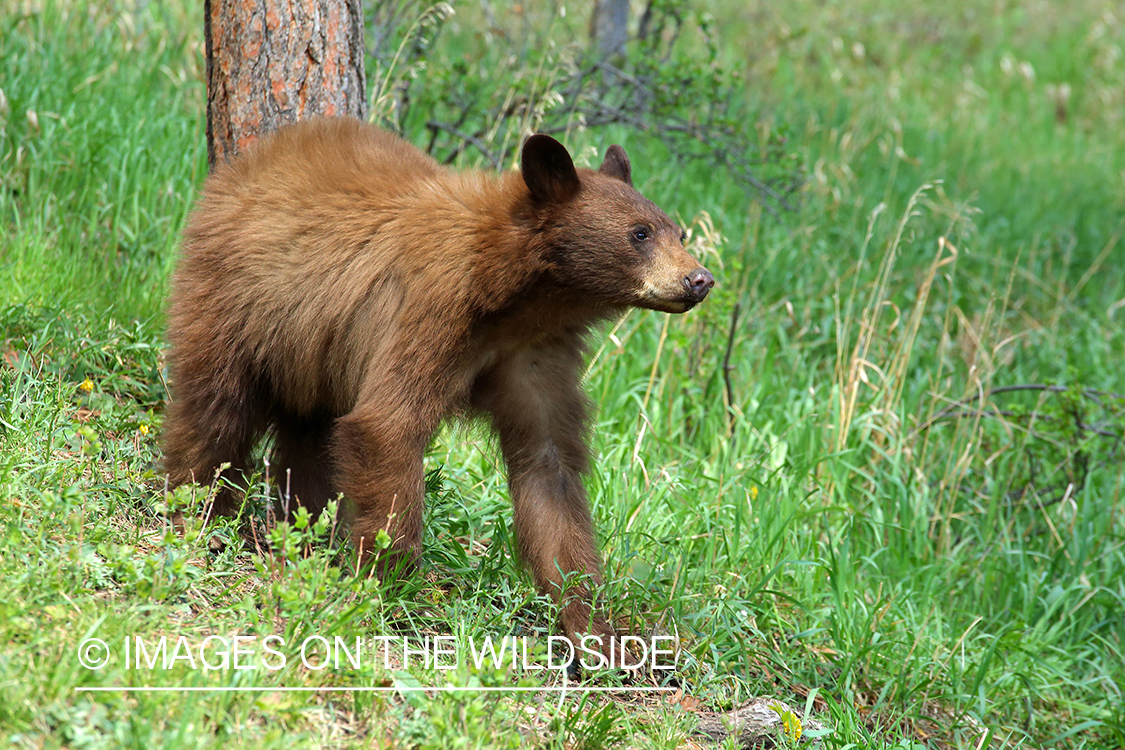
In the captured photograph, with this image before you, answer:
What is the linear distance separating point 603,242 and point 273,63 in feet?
5.22

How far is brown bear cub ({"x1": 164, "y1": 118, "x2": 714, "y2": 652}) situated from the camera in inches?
128

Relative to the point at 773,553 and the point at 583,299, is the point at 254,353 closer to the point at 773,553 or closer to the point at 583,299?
the point at 583,299

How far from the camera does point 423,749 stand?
259 centimetres

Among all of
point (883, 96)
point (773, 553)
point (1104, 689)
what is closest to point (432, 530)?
point (773, 553)

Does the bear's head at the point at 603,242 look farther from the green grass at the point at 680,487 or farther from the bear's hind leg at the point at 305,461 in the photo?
the bear's hind leg at the point at 305,461

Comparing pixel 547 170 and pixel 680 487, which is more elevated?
pixel 547 170

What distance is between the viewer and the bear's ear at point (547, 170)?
3238 mm

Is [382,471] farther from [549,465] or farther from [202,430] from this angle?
[202,430]

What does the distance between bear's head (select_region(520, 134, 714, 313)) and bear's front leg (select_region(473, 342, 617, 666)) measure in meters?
0.37

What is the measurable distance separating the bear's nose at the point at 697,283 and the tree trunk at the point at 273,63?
173 cm

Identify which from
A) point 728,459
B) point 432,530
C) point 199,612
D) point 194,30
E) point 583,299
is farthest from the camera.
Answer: point 194,30

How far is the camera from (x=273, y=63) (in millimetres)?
3971

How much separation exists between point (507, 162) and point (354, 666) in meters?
3.68

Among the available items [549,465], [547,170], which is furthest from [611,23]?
[549,465]
